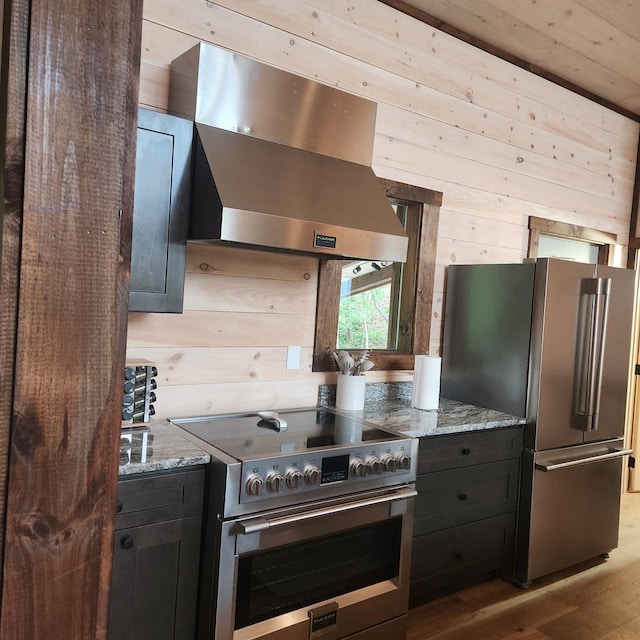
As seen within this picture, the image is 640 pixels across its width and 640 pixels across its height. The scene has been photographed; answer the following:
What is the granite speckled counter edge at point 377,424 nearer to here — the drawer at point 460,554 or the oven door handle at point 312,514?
the oven door handle at point 312,514

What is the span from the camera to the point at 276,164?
7.68 ft

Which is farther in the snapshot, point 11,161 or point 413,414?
point 413,414

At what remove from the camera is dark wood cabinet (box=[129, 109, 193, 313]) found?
2.05m

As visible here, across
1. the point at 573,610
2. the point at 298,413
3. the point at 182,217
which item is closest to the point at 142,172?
the point at 182,217

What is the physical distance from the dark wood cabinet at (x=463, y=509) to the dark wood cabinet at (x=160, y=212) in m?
1.30

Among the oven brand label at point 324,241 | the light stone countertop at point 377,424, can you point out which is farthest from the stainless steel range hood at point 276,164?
the light stone countertop at point 377,424

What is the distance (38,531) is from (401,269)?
2.68 m

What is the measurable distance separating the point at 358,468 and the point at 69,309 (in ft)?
5.13

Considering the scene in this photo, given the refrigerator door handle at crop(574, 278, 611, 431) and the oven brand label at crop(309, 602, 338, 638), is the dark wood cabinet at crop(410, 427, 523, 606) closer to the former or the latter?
the refrigerator door handle at crop(574, 278, 611, 431)

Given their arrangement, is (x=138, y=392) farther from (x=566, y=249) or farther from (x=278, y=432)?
(x=566, y=249)

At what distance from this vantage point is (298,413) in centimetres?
274

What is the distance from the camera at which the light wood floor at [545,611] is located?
258 centimetres

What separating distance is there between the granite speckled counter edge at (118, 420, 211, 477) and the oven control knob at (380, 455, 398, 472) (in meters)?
0.71

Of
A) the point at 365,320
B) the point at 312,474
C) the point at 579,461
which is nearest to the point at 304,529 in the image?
the point at 312,474
